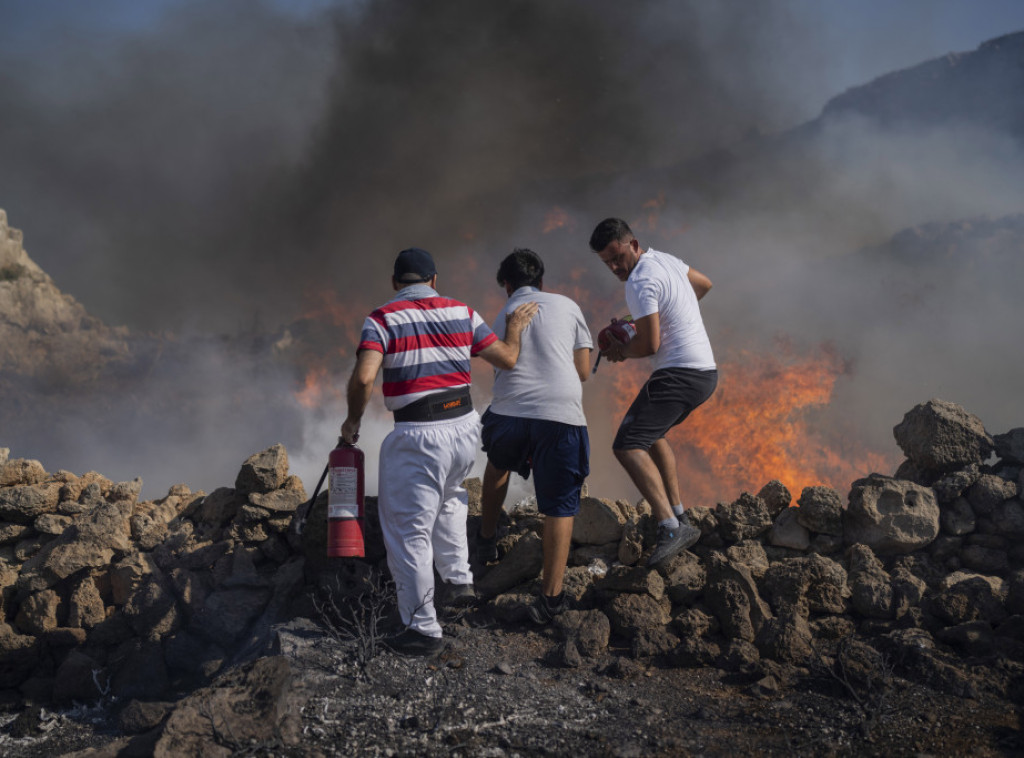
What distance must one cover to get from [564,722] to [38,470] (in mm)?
6587

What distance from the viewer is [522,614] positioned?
194 inches

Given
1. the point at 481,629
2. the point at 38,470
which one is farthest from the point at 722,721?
the point at 38,470

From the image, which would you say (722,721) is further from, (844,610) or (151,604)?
(151,604)

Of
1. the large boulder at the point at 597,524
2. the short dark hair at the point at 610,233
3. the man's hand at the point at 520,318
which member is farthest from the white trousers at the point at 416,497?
the large boulder at the point at 597,524

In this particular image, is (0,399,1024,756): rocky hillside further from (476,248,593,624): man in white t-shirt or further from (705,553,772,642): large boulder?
(476,248,593,624): man in white t-shirt

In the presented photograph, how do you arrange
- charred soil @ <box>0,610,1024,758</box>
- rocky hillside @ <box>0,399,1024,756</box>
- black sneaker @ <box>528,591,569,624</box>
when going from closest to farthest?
charred soil @ <box>0,610,1024,758</box>, rocky hillside @ <box>0,399,1024,756</box>, black sneaker @ <box>528,591,569,624</box>

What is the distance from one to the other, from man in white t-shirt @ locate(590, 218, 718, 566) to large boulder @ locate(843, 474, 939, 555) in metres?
1.71

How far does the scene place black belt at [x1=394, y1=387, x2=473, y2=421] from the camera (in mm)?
4145

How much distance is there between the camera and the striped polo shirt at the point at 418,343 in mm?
4102

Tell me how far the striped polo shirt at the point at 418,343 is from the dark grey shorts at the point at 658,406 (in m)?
1.30

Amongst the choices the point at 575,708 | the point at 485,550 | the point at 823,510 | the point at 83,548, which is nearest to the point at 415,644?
the point at 575,708

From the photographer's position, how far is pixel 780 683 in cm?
414

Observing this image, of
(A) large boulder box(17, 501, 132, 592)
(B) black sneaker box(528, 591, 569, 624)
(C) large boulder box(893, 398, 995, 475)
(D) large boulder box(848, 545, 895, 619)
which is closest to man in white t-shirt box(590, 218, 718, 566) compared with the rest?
(B) black sneaker box(528, 591, 569, 624)

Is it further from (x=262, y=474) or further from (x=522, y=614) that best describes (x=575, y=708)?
(x=262, y=474)
